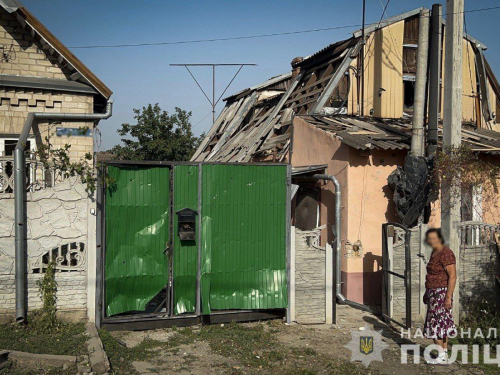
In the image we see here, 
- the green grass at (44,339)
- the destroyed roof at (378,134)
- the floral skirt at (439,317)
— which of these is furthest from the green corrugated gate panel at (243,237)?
the floral skirt at (439,317)

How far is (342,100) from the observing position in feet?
41.5

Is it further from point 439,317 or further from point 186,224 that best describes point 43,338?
point 439,317

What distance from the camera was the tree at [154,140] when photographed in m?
25.4

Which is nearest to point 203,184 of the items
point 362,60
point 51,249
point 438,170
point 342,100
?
point 51,249

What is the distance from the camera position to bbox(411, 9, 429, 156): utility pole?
29.6 ft

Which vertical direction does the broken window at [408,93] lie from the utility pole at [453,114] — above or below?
above

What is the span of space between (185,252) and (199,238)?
12.0 inches

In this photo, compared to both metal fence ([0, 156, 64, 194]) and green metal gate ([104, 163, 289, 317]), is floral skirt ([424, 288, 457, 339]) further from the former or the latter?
metal fence ([0, 156, 64, 194])

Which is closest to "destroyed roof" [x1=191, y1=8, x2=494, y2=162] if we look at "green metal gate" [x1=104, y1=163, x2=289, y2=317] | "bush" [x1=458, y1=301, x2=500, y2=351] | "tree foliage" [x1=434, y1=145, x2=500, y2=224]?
"tree foliage" [x1=434, y1=145, x2=500, y2=224]

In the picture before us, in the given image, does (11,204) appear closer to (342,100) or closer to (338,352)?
(338,352)

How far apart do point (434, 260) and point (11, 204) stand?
19.0 feet

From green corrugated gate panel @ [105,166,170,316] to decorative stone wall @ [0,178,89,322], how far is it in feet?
1.26

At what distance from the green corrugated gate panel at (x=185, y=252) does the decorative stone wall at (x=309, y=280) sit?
167 cm

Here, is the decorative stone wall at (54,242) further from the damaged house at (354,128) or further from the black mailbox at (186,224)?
the damaged house at (354,128)
